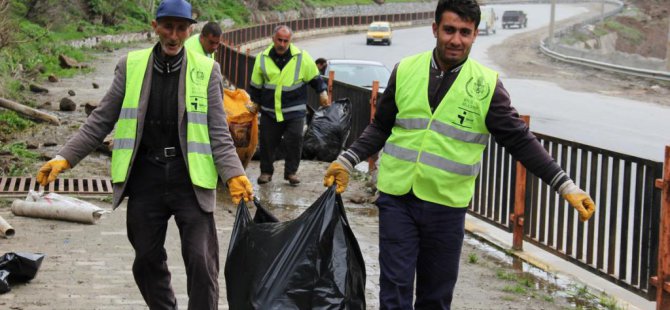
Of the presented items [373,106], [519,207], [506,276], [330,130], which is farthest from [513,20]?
[506,276]

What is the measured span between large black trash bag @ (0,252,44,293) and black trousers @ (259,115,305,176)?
16.0 ft

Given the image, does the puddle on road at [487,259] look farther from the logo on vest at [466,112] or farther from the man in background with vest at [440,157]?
the logo on vest at [466,112]

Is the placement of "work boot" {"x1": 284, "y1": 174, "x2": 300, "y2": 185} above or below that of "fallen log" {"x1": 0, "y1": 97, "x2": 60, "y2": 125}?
below

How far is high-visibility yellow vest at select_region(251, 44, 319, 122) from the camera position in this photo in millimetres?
11273

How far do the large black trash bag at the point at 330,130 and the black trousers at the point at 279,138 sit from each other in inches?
41.8

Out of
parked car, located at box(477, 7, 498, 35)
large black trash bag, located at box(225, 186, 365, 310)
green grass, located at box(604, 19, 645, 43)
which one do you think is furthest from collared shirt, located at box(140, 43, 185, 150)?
green grass, located at box(604, 19, 645, 43)

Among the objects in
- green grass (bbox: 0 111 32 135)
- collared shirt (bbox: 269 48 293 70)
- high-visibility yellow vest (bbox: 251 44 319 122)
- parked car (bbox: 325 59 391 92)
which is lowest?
parked car (bbox: 325 59 391 92)

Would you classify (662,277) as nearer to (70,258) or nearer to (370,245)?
(370,245)

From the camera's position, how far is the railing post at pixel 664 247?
6.54m

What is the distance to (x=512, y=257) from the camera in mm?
8711

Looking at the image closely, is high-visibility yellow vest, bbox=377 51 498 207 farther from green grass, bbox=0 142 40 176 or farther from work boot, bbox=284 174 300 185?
green grass, bbox=0 142 40 176

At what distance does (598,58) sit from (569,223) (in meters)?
38.0

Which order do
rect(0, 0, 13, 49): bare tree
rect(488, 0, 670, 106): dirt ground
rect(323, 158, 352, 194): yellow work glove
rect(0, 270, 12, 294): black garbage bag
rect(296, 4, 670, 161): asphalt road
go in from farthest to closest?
rect(488, 0, 670, 106): dirt ground < rect(296, 4, 670, 161): asphalt road < rect(0, 0, 13, 49): bare tree < rect(0, 270, 12, 294): black garbage bag < rect(323, 158, 352, 194): yellow work glove

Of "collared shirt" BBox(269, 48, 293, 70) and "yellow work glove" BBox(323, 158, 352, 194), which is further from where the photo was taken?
"collared shirt" BBox(269, 48, 293, 70)
